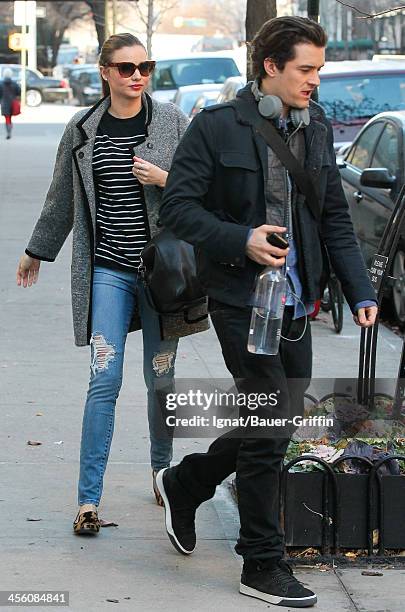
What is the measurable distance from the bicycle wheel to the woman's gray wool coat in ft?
13.9

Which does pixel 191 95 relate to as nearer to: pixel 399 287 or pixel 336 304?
pixel 399 287

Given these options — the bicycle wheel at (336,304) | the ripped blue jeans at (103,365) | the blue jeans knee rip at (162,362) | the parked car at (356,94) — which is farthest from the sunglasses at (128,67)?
the parked car at (356,94)

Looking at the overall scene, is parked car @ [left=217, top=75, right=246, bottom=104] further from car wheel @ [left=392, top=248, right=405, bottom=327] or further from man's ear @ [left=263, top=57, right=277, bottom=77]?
man's ear @ [left=263, top=57, right=277, bottom=77]

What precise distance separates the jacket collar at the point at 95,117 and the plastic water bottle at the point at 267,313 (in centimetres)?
124

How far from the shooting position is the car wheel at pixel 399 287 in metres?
9.74

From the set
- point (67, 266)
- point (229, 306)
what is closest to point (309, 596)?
point (229, 306)

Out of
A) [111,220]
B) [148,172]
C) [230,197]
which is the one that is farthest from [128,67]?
[230,197]

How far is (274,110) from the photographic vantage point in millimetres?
4273

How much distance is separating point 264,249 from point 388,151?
7.04m

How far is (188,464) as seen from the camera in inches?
189

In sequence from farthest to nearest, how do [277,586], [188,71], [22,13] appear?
[22,13], [188,71], [277,586]

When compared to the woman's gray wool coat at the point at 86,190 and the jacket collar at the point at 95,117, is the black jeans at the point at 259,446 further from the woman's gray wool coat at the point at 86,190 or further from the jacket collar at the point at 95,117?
the jacket collar at the point at 95,117

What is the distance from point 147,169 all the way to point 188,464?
110 centimetres

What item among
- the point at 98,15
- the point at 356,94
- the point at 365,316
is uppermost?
the point at 98,15
